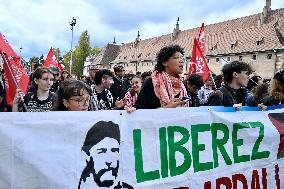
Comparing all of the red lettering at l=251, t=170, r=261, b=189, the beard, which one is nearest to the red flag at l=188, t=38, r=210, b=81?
the red lettering at l=251, t=170, r=261, b=189

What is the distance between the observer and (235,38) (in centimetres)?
6112

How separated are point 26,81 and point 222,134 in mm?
2673

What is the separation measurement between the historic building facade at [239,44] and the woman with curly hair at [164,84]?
3348cm

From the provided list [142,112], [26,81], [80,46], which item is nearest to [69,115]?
[142,112]

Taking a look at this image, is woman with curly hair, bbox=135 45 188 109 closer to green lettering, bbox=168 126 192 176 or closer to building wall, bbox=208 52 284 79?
green lettering, bbox=168 126 192 176

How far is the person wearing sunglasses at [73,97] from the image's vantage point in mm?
3377

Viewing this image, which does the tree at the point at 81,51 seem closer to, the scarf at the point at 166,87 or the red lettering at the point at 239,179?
the scarf at the point at 166,87

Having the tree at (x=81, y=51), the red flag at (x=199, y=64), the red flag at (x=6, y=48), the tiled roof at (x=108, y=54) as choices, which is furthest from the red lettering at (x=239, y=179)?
the tiled roof at (x=108, y=54)

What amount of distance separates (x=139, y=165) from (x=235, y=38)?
6057cm

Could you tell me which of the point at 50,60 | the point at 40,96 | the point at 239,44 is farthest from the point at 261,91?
the point at 239,44

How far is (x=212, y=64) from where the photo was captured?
62.8 meters

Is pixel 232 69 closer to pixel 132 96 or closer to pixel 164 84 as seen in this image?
pixel 164 84

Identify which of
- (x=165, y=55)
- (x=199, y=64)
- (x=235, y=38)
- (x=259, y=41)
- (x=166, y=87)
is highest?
(x=235, y=38)

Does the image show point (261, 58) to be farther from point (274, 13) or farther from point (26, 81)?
point (26, 81)
